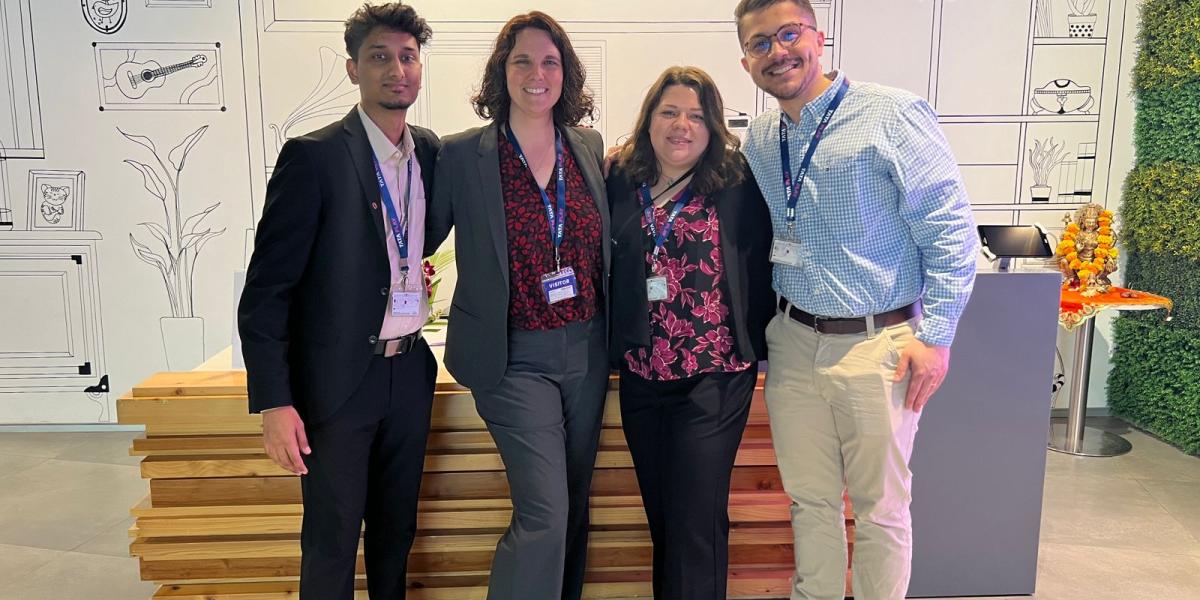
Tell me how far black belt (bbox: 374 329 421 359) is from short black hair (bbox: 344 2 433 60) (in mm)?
725

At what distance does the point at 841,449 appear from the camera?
7.03 feet

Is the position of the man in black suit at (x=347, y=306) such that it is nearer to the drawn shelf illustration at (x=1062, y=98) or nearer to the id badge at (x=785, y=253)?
the id badge at (x=785, y=253)

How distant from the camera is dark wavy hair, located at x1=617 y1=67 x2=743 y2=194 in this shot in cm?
208

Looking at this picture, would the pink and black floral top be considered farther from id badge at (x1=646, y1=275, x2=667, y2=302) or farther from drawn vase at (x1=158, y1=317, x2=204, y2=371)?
drawn vase at (x1=158, y1=317, x2=204, y2=371)

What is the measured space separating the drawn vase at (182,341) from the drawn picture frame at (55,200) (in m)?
0.75

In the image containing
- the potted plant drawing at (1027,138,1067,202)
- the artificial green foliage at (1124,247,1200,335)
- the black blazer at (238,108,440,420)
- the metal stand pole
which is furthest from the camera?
the potted plant drawing at (1027,138,1067,202)

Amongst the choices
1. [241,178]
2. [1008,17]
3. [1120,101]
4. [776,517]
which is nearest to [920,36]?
[1008,17]

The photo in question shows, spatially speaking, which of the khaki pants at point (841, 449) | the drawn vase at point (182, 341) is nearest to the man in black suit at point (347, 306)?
the khaki pants at point (841, 449)

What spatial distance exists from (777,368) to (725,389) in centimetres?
19

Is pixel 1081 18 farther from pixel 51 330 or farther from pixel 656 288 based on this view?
pixel 51 330

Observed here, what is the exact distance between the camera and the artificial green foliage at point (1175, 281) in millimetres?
4215

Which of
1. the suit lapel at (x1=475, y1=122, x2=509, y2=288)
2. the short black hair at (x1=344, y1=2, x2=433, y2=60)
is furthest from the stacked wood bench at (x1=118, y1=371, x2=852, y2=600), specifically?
the short black hair at (x1=344, y1=2, x2=433, y2=60)

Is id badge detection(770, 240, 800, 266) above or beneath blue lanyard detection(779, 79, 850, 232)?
beneath

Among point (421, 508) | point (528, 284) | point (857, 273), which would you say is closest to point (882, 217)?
point (857, 273)
